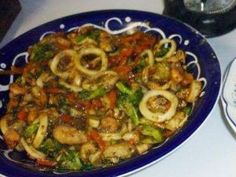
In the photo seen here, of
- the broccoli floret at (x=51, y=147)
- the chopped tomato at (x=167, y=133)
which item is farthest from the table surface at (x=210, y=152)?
the broccoli floret at (x=51, y=147)

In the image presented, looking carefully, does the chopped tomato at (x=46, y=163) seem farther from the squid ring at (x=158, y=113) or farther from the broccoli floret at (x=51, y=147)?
the squid ring at (x=158, y=113)

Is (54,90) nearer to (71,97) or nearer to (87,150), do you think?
(71,97)

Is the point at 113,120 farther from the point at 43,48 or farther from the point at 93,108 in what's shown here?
the point at 43,48

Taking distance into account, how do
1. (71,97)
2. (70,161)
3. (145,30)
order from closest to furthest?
(70,161)
(71,97)
(145,30)

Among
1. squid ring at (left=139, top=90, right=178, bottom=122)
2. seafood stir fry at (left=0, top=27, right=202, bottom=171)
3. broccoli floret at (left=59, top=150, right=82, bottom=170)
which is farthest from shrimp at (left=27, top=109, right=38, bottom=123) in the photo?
squid ring at (left=139, top=90, right=178, bottom=122)

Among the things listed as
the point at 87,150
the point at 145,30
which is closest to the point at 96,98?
the point at 87,150

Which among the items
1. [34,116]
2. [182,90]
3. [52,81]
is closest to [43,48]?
[52,81]
